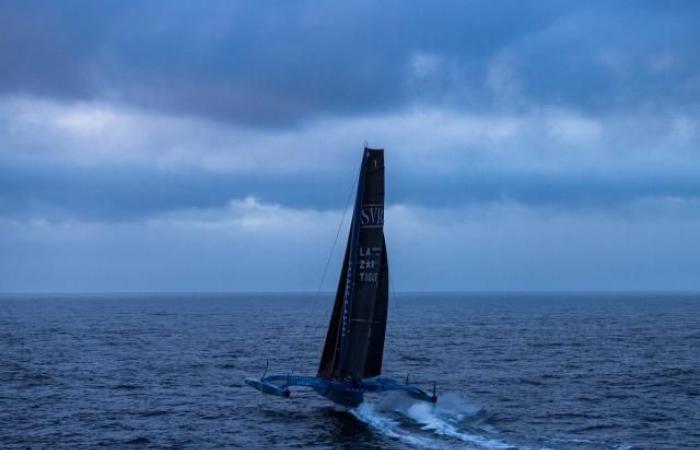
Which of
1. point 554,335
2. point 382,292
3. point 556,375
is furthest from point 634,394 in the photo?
point 554,335

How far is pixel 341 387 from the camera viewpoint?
47.0m

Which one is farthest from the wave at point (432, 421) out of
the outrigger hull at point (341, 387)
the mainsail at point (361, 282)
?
the mainsail at point (361, 282)

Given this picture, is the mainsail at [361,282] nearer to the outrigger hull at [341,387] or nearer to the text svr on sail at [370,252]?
the text svr on sail at [370,252]

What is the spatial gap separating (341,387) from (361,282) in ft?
20.6

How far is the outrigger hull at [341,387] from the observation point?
1832 inches

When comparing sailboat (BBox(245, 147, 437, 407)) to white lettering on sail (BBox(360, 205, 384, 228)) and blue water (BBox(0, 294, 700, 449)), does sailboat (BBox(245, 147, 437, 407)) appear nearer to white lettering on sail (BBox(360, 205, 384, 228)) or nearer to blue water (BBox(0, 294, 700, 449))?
white lettering on sail (BBox(360, 205, 384, 228))

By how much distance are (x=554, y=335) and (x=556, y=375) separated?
47.1 m

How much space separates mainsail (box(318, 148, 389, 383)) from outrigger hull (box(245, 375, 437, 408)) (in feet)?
2.18

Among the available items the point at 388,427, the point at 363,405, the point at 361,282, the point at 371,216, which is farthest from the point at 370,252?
the point at 363,405

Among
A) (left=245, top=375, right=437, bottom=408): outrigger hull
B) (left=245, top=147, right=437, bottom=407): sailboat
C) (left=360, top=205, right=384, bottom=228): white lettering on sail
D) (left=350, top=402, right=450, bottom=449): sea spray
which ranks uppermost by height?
(left=360, top=205, right=384, bottom=228): white lettering on sail

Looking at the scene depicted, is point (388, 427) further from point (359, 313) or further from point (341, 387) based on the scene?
point (359, 313)

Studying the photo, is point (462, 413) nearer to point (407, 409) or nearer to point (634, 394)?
point (407, 409)

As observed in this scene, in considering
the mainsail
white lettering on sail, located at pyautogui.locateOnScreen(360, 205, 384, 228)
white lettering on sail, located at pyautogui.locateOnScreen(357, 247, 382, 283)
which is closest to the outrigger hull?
the mainsail

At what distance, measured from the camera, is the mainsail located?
1812 inches
